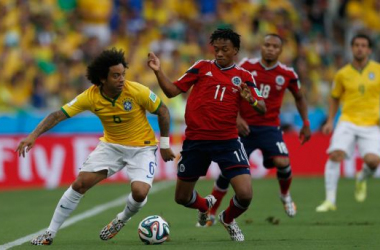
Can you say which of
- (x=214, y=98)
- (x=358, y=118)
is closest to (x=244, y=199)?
(x=214, y=98)

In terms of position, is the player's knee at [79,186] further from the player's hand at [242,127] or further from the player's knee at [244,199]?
the player's hand at [242,127]

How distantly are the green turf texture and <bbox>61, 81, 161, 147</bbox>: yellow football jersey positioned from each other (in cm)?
118

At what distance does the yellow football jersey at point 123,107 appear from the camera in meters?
10.3

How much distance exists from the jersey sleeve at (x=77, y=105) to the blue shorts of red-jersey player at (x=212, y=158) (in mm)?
1241

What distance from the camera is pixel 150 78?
76.8 feet

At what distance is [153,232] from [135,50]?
1420cm

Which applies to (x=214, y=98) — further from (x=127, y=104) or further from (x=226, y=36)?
(x=127, y=104)

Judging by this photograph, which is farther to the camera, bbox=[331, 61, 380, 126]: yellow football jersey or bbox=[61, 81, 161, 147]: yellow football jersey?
bbox=[331, 61, 380, 126]: yellow football jersey

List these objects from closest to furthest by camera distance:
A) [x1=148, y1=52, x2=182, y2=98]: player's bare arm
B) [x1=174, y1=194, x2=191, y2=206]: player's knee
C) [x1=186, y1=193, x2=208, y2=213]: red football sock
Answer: [x1=148, y1=52, x2=182, y2=98]: player's bare arm < [x1=174, y1=194, x2=191, y2=206]: player's knee < [x1=186, y1=193, x2=208, y2=213]: red football sock

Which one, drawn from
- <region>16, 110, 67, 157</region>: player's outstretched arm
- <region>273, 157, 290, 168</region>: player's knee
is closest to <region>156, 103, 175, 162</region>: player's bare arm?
<region>16, 110, 67, 157</region>: player's outstretched arm

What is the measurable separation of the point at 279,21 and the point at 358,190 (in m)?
10.3

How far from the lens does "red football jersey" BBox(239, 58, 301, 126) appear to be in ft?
42.8

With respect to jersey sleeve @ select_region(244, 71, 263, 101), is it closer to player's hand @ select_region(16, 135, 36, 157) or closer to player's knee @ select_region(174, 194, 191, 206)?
player's knee @ select_region(174, 194, 191, 206)

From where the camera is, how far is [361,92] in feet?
47.3
